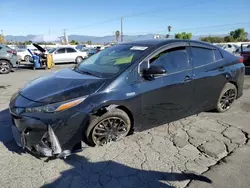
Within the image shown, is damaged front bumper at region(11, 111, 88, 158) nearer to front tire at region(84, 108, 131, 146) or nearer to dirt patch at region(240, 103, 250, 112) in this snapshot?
front tire at region(84, 108, 131, 146)

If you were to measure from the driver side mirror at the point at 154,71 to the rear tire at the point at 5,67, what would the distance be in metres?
10.8

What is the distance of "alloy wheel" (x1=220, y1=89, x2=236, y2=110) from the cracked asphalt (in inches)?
26.6

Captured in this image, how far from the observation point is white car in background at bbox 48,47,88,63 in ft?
55.8

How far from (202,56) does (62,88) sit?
259cm

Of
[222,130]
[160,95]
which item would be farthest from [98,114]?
[222,130]

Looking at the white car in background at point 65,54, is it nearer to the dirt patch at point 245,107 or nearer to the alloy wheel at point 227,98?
the dirt patch at point 245,107

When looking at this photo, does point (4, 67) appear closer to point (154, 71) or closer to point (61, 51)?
point (61, 51)

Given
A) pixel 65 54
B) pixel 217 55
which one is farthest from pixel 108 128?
pixel 65 54

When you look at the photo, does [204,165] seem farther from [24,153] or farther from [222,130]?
[24,153]

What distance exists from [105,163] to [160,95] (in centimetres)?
133

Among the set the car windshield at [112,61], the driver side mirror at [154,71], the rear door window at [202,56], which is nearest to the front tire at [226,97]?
the rear door window at [202,56]

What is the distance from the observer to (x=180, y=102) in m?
3.90

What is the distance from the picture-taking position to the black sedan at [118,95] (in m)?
2.91

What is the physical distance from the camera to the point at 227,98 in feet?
16.0
